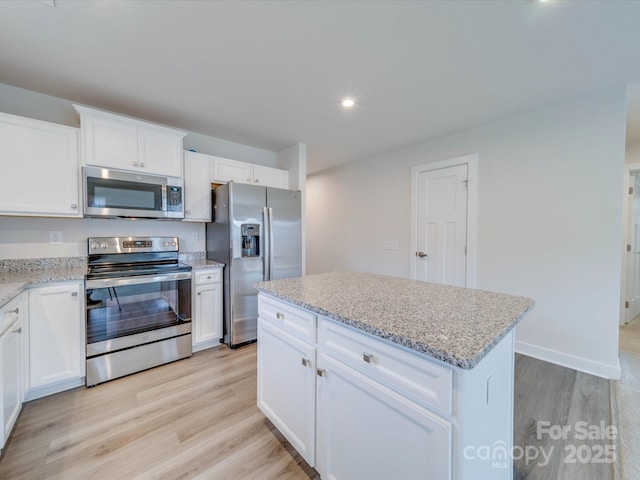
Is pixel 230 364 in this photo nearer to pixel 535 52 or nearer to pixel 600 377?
pixel 600 377

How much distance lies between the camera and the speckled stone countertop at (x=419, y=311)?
0.82m

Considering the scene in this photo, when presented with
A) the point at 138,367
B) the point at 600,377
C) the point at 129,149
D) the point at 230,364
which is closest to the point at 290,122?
the point at 129,149

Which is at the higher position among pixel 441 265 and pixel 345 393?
pixel 441 265

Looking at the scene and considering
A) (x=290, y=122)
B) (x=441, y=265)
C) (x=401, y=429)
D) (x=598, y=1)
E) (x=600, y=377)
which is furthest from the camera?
(x=441, y=265)

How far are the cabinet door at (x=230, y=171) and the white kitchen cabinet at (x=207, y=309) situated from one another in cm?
108

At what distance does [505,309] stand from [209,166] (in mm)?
2963

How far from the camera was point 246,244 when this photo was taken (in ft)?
9.25

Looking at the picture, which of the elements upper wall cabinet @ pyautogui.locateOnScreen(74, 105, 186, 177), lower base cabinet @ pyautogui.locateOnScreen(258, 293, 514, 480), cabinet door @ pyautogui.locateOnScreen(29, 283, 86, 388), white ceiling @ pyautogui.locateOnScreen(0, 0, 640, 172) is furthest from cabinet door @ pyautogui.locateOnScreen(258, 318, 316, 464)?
upper wall cabinet @ pyautogui.locateOnScreen(74, 105, 186, 177)

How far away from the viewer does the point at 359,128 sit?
9.90 feet

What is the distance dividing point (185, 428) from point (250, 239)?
1676mm

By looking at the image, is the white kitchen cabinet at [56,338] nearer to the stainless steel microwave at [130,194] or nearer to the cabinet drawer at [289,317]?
the stainless steel microwave at [130,194]

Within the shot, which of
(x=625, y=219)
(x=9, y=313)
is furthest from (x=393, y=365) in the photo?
(x=625, y=219)

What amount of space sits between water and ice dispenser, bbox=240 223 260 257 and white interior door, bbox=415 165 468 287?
2071mm

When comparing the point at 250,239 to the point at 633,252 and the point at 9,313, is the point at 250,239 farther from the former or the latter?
the point at 633,252
